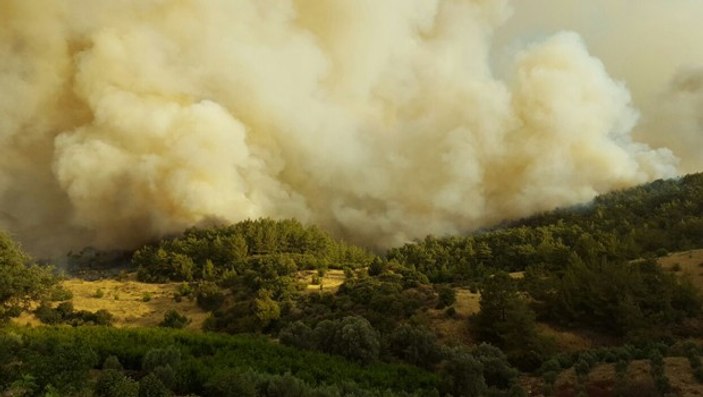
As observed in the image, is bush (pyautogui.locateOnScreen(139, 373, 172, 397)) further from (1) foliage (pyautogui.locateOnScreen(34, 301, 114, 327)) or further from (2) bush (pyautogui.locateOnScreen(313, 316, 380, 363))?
(1) foliage (pyautogui.locateOnScreen(34, 301, 114, 327))

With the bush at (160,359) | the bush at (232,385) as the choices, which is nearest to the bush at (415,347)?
the bush at (232,385)

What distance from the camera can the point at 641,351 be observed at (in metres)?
21.2

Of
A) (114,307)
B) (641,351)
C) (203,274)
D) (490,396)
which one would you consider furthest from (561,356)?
(203,274)

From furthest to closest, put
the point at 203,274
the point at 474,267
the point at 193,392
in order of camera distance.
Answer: the point at 203,274 < the point at 474,267 < the point at 193,392

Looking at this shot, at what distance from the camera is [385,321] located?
102 feet

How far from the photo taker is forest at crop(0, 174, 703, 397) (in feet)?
48.1

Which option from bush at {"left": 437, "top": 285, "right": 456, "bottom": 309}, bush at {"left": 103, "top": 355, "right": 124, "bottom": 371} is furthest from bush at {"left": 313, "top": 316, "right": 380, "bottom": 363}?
bush at {"left": 437, "top": 285, "right": 456, "bottom": 309}

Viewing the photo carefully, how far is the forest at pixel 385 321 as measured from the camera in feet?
48.1

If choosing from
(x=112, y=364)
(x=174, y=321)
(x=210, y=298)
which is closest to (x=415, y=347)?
(x=112, y=364)

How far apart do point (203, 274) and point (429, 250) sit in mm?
27102

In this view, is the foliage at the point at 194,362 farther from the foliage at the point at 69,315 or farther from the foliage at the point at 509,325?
the foliage at the point at 69,315

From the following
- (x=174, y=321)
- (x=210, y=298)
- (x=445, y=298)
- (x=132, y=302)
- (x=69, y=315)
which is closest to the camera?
(x=445, y=298)

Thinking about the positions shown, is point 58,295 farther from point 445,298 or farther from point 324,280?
point 445,298

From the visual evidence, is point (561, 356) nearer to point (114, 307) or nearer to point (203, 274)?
point (114, 307)
